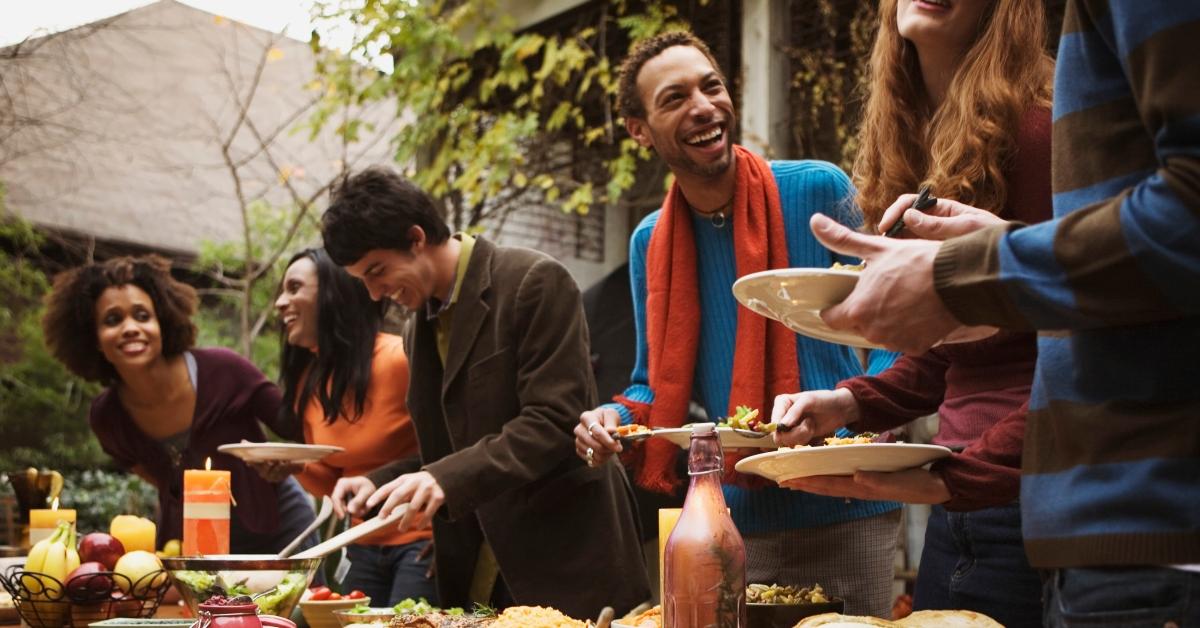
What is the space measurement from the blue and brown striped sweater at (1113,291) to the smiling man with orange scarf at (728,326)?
4.23 ft

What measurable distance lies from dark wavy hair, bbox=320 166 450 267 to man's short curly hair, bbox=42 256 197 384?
1320 millimetres

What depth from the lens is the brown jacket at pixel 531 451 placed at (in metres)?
2.77

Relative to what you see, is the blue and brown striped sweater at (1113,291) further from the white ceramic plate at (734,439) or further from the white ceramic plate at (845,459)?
the white ceramic plate at (734,439)

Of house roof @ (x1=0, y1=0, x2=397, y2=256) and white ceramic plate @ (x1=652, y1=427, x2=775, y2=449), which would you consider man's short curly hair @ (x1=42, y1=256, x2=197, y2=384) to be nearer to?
white ceramic plate @ (x1=652, y1=427, x2=775, y2=449)

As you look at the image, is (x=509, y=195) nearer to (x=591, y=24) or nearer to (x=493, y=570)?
(x=591, y=24)

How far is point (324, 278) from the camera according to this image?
3828 mm

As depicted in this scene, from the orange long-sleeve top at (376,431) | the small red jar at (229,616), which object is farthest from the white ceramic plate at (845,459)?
the orange long-sleeve top at (376,431)

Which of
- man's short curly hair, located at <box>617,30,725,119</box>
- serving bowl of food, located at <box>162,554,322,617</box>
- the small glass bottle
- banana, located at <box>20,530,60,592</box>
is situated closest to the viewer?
the small glass bottle

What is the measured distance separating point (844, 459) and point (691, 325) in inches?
45.8

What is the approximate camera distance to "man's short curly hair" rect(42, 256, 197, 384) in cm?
409

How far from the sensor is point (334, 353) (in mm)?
3672

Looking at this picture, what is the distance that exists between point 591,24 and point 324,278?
8.71 ft

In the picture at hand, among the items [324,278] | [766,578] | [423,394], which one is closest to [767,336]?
[766,578]

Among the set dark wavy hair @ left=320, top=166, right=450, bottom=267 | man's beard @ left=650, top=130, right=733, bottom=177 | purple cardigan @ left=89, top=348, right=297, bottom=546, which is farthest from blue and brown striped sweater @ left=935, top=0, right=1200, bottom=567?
purple cardigan @ left=89, top=348, right=297, bottom=546
